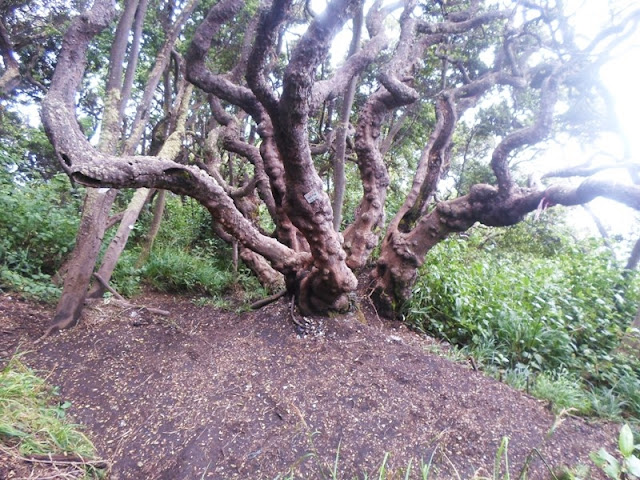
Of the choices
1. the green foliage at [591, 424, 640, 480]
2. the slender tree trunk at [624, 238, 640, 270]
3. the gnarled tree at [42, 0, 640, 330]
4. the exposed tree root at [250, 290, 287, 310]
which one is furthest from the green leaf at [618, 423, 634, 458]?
the slender tree trunk at [624, 238, 640, 270]

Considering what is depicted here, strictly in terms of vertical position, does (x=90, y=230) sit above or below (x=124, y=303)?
above

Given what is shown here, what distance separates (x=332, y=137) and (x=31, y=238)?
3.68 meters

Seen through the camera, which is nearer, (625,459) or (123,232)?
(625,459)

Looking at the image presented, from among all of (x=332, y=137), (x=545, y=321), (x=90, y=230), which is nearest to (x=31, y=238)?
(x=90, y=230)

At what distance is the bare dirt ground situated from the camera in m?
1.75

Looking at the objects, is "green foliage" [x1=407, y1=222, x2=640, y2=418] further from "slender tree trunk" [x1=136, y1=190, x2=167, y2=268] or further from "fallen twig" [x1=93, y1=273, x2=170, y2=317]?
"slender tree trunk" [x1=136, y1=190, x2=167, y2=268]

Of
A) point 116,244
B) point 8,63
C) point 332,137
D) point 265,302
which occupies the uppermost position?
point 332,137

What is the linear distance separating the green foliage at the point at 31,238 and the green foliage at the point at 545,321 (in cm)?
374

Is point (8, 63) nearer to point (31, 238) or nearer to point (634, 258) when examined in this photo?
point (31, 238)

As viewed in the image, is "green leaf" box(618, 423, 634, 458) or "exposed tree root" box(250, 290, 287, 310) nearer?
"green leaf" box(618, 423, 634, 458)

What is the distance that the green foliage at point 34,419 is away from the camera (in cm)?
147

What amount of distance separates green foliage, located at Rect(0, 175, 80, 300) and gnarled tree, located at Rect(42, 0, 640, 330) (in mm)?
1368

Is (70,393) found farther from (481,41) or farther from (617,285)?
(481,41)

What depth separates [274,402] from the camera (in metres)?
2.09
